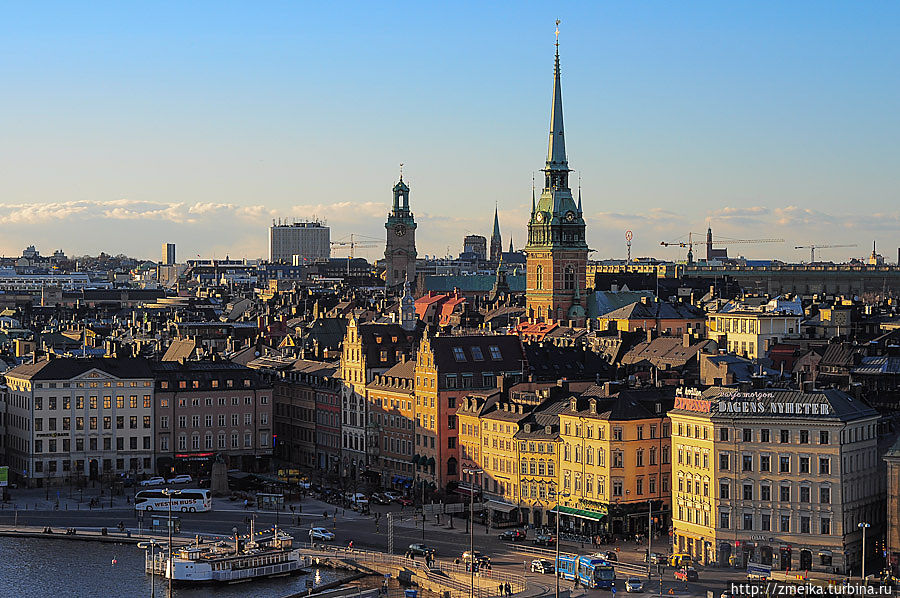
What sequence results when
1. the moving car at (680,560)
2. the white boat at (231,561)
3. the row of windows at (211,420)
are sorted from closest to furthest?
the moving car at (680,560)
the white boat at (231,561)
the row of windows at (211,420)

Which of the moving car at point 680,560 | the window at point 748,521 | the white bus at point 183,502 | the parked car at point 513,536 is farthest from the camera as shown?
the white bus at point 183,502

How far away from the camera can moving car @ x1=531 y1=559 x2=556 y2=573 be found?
376 ft

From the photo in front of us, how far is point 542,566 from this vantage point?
115m

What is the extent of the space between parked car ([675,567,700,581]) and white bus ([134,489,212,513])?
48288mm

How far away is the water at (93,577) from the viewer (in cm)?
11638

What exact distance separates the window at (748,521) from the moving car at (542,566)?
43.9 ft

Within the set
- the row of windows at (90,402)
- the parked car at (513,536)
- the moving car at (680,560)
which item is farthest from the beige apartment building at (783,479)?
the row of windows at (90,402)

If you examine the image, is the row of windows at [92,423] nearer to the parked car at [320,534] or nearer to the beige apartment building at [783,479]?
the parked car at [320,534]

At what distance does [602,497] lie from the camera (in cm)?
13012

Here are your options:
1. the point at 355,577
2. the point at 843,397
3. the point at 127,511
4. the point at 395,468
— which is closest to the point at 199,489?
the point at 127,511

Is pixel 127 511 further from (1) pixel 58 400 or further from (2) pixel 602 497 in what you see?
(2) pixel 602 497

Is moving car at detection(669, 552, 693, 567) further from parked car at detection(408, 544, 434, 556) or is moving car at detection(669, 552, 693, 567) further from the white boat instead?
the white boat

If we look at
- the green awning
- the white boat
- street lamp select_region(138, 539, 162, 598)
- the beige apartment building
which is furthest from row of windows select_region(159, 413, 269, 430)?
the beige apartment building

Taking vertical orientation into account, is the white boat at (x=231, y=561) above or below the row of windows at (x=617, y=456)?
below
